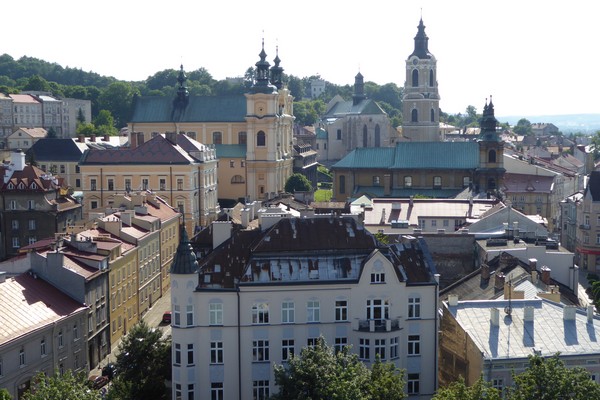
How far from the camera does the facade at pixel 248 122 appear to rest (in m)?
108

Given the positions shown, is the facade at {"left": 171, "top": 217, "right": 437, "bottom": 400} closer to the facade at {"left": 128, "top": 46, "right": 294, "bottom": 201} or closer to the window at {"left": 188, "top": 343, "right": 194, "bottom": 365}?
the window at {"left": 188, "top": 343, "right": 194, "bottom": 365}

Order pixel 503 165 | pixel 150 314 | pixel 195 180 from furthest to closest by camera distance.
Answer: pixel 503 165 → pixel 195 180 → pixel 150 314

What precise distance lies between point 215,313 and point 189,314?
42.3 inches

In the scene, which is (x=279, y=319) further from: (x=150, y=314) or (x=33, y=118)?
(x=33, y=118)

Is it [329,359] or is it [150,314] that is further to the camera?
[150,314]

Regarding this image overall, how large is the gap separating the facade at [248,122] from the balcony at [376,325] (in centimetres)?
6528

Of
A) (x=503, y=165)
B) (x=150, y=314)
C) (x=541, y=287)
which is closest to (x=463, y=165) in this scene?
(x=503, y=165)

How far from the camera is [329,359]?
31.5 meters

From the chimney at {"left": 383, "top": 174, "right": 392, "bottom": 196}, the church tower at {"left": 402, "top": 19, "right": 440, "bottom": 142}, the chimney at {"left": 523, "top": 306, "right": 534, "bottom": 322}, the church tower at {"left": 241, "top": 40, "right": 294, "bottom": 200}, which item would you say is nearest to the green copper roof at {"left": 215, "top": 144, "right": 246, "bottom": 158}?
the church tower at {"left": 241, "top": 40, "right": 294, "bottom": 200}

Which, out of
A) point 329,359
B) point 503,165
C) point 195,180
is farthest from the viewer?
point 503,165

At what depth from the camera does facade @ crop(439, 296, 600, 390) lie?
3506cm

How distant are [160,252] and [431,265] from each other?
29.1m

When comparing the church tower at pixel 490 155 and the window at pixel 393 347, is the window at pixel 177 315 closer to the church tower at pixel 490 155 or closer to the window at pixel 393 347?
the window at pixel 393 347

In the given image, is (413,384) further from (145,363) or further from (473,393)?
(473,393)
